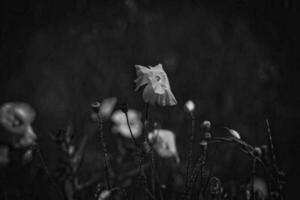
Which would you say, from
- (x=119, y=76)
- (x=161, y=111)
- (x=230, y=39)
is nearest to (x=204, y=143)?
(x=161, y=111)

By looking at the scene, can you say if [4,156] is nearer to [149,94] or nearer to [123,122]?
[123,122]

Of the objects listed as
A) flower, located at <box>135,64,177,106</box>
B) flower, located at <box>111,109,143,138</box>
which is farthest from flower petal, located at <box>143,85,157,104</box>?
flower, located at <box>111,109,143,138</box>

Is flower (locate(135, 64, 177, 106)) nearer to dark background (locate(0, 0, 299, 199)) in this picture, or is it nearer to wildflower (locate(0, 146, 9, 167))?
wildflower (locate(0, 146, 9, 167))

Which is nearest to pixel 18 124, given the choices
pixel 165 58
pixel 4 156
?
pixel 4 156

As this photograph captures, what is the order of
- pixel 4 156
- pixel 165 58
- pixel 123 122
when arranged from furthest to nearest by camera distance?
pixel 165 58 < pixel 123 122 < pixel 4 156

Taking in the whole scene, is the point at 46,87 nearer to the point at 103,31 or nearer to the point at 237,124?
the point at 103,31
